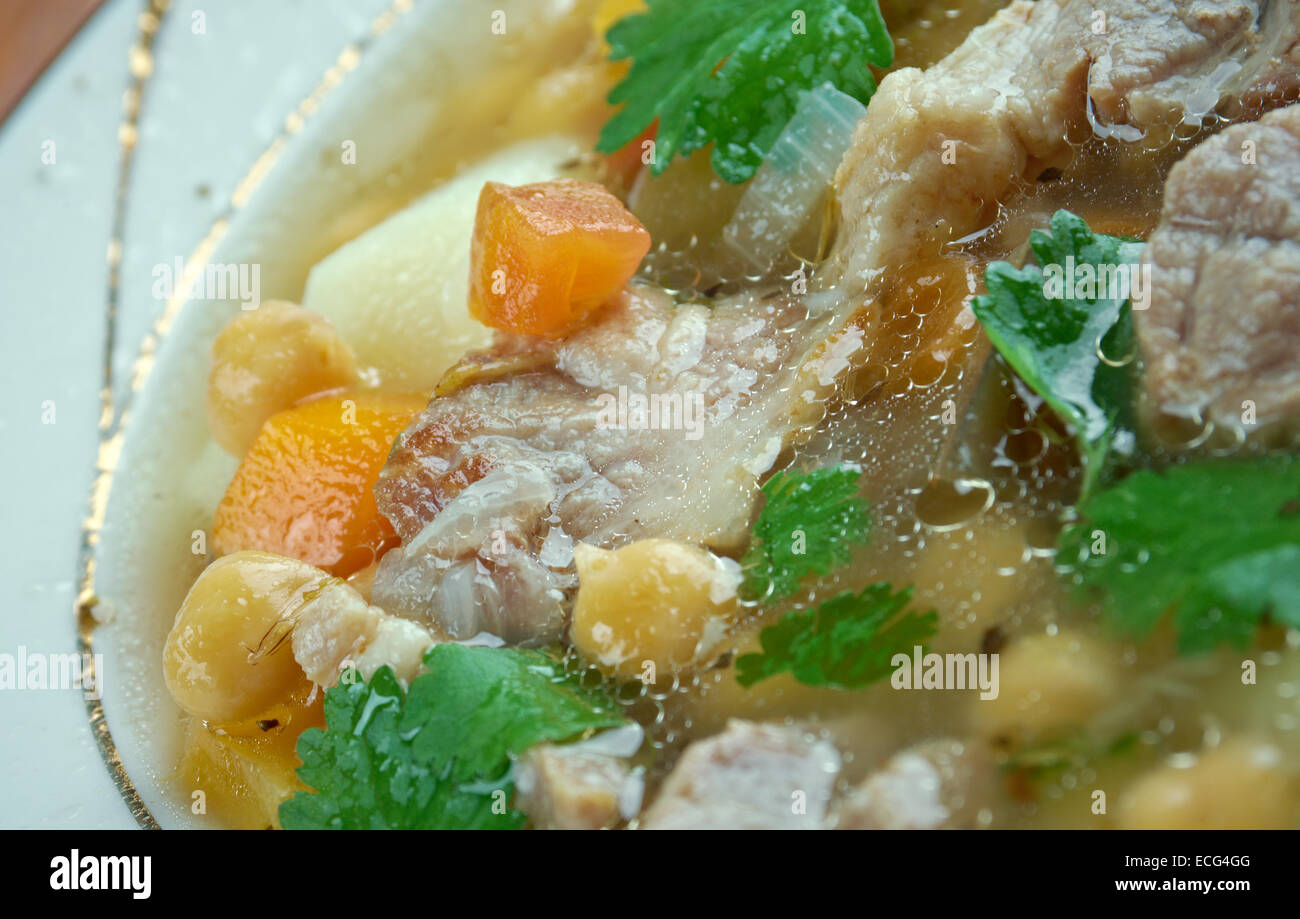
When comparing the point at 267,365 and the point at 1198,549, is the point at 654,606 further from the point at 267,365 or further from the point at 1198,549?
the point at 267,365

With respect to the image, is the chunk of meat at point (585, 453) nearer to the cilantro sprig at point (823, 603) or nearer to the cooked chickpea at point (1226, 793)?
→ the cilantro sprig at point (823, 603)

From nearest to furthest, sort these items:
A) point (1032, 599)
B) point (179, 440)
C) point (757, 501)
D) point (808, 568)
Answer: point (1032, 599)
point (808, 568)
point (757, 501)
point (179, 440)

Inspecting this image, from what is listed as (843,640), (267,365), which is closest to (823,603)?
(843,640)

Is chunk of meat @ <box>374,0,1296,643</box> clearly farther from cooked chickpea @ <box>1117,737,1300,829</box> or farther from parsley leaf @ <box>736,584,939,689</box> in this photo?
cooked chickpea @ <box>1117,737,1300,829</box>

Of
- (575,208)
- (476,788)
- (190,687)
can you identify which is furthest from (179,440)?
(476,788)

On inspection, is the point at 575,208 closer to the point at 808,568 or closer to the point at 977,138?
the point at 977,138

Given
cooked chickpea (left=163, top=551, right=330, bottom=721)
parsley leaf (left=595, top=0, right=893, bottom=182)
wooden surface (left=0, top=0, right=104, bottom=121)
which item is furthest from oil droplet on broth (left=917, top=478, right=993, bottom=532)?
wooden surface (left=0, top=0, right=104, bottom=121)
